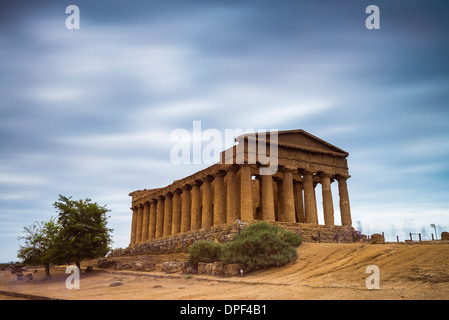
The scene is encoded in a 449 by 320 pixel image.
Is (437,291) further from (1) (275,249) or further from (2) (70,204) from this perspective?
(2) (70,204)

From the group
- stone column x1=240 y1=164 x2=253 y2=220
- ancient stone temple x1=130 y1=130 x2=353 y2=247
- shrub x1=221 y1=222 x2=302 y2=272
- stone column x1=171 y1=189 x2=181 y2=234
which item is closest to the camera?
shrub x1=221 y1=222 x2=302 y2=272

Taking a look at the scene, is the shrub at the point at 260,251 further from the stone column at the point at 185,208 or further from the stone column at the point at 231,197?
the stone column at the point at 185,208

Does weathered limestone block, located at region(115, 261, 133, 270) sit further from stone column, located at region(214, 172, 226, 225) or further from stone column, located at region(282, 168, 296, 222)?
stone column, located at region(282, 168, 296, 222)

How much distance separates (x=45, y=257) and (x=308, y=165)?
1008 inches

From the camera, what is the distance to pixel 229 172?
33.8m

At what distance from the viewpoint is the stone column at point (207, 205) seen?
35.7 metres

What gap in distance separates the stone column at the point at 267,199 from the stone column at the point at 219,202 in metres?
4.46

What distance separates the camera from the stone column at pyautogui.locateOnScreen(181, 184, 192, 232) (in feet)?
135

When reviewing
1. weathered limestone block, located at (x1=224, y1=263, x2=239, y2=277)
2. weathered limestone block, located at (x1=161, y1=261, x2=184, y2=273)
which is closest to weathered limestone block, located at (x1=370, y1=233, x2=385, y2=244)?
weathered limestone block, located at (x1=224, y1=263, x2=239, y2=277)

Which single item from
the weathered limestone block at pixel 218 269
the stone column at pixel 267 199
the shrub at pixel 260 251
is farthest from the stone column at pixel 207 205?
the weathered limestone block at pixel 218 269

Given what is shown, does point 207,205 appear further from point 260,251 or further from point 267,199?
point 260,251

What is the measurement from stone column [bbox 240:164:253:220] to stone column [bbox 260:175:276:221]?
1570 millimetres

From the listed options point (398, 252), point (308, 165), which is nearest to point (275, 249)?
point (398, 252)

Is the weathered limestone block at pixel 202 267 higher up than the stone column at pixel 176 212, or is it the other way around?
the stone column at pixel 176 212
